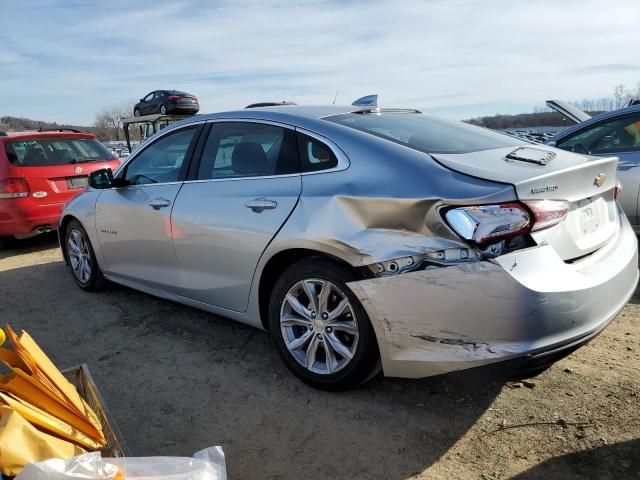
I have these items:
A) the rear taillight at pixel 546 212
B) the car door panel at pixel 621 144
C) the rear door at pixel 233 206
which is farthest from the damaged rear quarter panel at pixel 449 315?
the car door panel at pixel 621 144

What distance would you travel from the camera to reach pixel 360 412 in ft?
9.27

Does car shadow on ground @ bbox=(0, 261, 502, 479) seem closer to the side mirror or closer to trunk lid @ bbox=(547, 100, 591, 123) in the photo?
the side mirror

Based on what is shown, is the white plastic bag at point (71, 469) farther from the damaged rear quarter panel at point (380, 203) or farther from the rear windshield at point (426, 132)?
the rear windshield at point (426, 132)

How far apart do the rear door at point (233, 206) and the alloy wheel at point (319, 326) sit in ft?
1.18

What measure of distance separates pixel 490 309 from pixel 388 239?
0.55 m

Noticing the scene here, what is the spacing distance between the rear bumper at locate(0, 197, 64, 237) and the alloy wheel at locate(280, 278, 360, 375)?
488cm

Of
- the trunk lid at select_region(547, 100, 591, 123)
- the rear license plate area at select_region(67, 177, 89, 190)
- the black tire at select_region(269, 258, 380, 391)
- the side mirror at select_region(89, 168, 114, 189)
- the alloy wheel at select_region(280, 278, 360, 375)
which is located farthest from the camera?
the rear license plate area at select_region(67, 177, 89, 190)

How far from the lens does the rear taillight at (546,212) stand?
236 centimetres

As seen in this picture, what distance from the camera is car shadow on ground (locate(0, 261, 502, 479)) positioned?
249 centimetres

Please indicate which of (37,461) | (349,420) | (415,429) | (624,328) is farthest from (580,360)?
(37,461)

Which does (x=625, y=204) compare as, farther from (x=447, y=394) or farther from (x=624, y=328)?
(x=447, y=394)

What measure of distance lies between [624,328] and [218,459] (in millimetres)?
3018

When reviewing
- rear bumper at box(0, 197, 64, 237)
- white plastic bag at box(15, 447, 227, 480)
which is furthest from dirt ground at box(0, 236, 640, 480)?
rear bumper at box(0, 197, 64, 237)

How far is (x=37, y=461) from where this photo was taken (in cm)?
177
